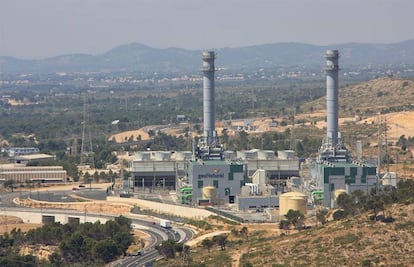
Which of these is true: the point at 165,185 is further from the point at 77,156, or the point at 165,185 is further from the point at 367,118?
the point at 367,118

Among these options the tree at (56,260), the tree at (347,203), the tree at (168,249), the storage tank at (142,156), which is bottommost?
the tree at (56,260)

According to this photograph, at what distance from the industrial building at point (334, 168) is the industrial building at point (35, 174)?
32.8m

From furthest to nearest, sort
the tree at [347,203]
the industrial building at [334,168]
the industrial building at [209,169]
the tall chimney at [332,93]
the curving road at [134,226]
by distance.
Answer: the tall chimney at [332,93], the industrial building at [209,169], the industrial building at [334,168], the tree at [347,203], the curving road at [134,226]

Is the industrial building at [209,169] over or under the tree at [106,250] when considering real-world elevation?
over

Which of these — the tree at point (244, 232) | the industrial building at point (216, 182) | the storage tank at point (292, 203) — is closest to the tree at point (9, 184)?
the industrial building at point (216, 182)

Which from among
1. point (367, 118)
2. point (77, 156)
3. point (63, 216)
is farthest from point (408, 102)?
point (63, 216)

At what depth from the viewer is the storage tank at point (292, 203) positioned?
77.9m

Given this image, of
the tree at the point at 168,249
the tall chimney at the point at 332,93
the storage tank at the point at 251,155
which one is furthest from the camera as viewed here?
the storage tank at the point at 251,155

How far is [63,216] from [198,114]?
4317 inches

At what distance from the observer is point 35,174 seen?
112 meters

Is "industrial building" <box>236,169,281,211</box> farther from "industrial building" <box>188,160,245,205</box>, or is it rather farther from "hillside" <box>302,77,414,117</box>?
"hillside" <box>302,77,414,117</box>

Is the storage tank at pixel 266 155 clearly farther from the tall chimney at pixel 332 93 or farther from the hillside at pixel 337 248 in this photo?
the hillside at pixel 337 248

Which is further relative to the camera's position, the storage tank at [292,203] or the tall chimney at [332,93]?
the tall chimney at [332,93]

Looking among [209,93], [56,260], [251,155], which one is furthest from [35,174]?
Result: [56,260]
